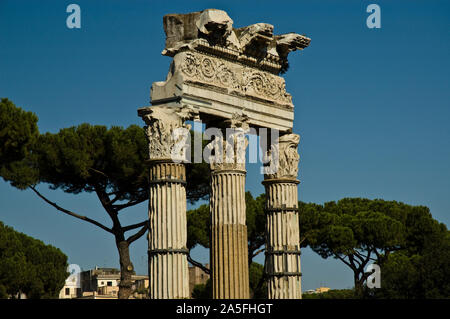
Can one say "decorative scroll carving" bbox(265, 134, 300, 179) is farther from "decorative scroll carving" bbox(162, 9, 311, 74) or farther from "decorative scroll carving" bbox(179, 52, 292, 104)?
"decorative scroll carving" bbox(162, 9, 311, 74)

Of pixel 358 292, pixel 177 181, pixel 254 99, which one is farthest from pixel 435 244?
pixel 177 181

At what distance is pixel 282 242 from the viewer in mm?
25969

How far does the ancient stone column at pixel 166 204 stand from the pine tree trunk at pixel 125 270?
1605 cm

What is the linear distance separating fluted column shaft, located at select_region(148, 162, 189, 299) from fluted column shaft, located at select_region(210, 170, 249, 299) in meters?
1.62

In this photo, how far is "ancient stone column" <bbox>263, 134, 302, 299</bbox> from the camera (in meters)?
25.8

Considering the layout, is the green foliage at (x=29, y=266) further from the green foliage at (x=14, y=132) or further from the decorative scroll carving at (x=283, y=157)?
the decorative scroll carving at (x=283, y=157)

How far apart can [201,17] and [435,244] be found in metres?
23.5

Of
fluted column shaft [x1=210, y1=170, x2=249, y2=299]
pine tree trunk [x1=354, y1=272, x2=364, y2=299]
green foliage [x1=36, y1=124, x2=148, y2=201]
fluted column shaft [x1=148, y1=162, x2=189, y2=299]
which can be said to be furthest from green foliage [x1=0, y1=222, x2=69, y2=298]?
fluted column shaft [x1=148, y1=162, x2=189, y2=299]

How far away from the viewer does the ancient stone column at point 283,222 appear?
25.8m

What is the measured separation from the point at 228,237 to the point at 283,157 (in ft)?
12.3

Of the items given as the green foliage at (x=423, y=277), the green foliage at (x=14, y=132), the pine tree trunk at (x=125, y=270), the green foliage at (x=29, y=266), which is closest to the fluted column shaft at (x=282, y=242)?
the green foliage at (x=14, y=132)

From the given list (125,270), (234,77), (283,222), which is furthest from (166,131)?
(125,270)

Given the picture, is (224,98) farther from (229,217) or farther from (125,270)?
(125,270)
